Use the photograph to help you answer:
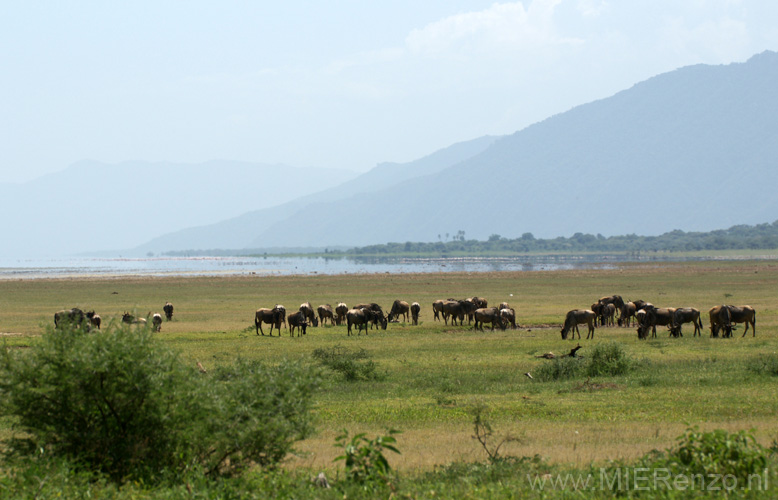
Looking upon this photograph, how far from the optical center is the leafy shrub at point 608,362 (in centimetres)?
1991

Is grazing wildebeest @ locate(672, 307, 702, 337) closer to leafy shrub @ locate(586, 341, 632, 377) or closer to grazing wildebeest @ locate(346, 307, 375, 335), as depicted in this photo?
leafy shrub @ locate(586, 341, 632, 377)

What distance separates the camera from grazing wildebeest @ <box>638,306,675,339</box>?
28938mm

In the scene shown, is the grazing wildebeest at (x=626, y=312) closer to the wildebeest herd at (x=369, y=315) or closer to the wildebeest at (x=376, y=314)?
the wildebeest herd at (x=369, y=315)

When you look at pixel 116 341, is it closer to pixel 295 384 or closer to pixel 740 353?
pixel 295 384

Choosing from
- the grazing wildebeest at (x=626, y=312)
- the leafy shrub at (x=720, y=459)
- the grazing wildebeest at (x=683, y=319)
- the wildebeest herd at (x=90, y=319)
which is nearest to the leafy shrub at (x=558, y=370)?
the wildebeest herd at (x=90, y=319)

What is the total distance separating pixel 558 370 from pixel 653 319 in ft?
36.8

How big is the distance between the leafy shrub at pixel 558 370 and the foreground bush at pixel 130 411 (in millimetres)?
11496

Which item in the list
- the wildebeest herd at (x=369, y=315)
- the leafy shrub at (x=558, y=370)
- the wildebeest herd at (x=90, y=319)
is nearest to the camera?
the wildebeest herd at (x=90, y=319)

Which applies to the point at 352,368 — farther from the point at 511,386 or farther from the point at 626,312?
the point at 626,312

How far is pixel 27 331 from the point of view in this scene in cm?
A: 3534

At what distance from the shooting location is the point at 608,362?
20.2 metres

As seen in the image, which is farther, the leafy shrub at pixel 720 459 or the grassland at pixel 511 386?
the grassland at pixel 511 386

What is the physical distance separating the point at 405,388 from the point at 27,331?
24517 millimetres

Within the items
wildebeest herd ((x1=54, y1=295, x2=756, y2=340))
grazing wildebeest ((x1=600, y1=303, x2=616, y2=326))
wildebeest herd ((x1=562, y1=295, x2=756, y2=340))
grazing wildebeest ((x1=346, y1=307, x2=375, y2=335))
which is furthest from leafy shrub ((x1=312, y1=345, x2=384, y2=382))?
grazing wildebeest ((x1=600, y1=303, x2=616, y2=326))
